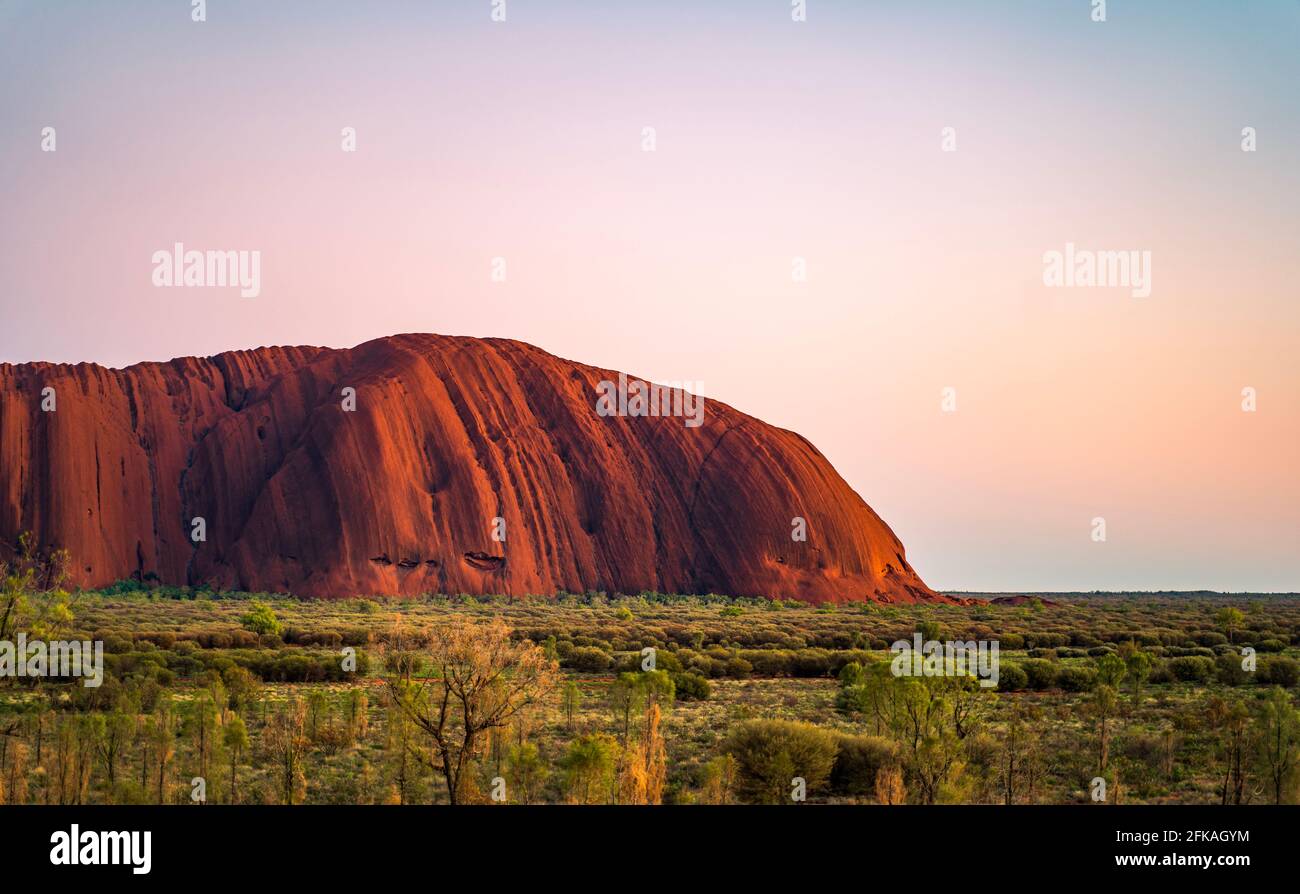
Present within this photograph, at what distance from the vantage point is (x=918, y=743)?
1833 cm

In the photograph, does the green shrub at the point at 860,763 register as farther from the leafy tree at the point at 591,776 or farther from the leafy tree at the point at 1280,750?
the leafy tree at the point at 1280,750

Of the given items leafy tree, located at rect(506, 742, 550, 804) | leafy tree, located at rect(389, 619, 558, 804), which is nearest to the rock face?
leafy tree, located at rect(389, 619, 558, 804)

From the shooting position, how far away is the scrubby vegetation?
51.7 ft

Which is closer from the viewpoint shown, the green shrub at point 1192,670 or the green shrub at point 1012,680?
the green shrub at point 1012,680

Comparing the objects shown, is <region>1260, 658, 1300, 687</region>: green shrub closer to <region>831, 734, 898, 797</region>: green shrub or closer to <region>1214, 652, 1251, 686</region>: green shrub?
<region>1214, 652, 1251, 686</region>: green shrub

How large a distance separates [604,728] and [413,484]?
5324cm

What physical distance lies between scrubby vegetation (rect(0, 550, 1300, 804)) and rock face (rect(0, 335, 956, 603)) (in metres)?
35.7

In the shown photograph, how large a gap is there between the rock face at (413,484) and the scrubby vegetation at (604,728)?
35.7 metres

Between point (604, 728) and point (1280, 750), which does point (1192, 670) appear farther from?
point (604, 728)

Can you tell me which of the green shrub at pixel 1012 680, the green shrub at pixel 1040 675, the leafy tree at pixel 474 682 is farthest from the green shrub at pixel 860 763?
the green shrub at pixel 1040 675

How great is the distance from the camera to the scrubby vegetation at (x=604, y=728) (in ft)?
51.7
